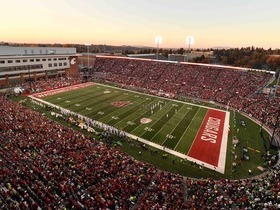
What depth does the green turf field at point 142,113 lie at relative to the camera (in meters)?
28.9

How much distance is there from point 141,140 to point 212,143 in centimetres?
857

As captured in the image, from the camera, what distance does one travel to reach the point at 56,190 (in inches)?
625

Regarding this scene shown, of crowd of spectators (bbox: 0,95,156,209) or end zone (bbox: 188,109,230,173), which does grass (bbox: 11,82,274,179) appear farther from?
crowd of spectators (bbox: 0,95,156,209)

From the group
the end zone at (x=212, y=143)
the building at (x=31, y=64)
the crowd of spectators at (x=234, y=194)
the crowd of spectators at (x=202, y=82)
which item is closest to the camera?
the crowd of spectators at (x=234, y=194)

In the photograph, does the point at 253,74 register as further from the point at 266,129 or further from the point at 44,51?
the point at 44,51

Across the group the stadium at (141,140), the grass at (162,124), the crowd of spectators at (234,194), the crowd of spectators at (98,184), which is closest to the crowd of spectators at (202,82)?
the stadium at (141,140)

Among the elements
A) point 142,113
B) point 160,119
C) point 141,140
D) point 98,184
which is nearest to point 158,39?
point 142,113

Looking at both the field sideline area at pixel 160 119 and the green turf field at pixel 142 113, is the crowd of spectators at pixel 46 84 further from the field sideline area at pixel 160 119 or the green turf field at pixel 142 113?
the green turf field at pixel 142 113

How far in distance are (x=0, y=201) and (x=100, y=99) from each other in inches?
1229

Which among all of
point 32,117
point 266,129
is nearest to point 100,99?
point 32,117

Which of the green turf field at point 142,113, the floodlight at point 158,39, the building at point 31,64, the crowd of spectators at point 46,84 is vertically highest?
the floodlight at point 158,39

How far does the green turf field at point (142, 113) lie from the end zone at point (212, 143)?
0.92 meters

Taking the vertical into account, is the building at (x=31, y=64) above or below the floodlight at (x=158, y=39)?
below

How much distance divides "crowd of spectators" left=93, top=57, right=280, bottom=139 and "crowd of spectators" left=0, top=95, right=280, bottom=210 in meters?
18.2
